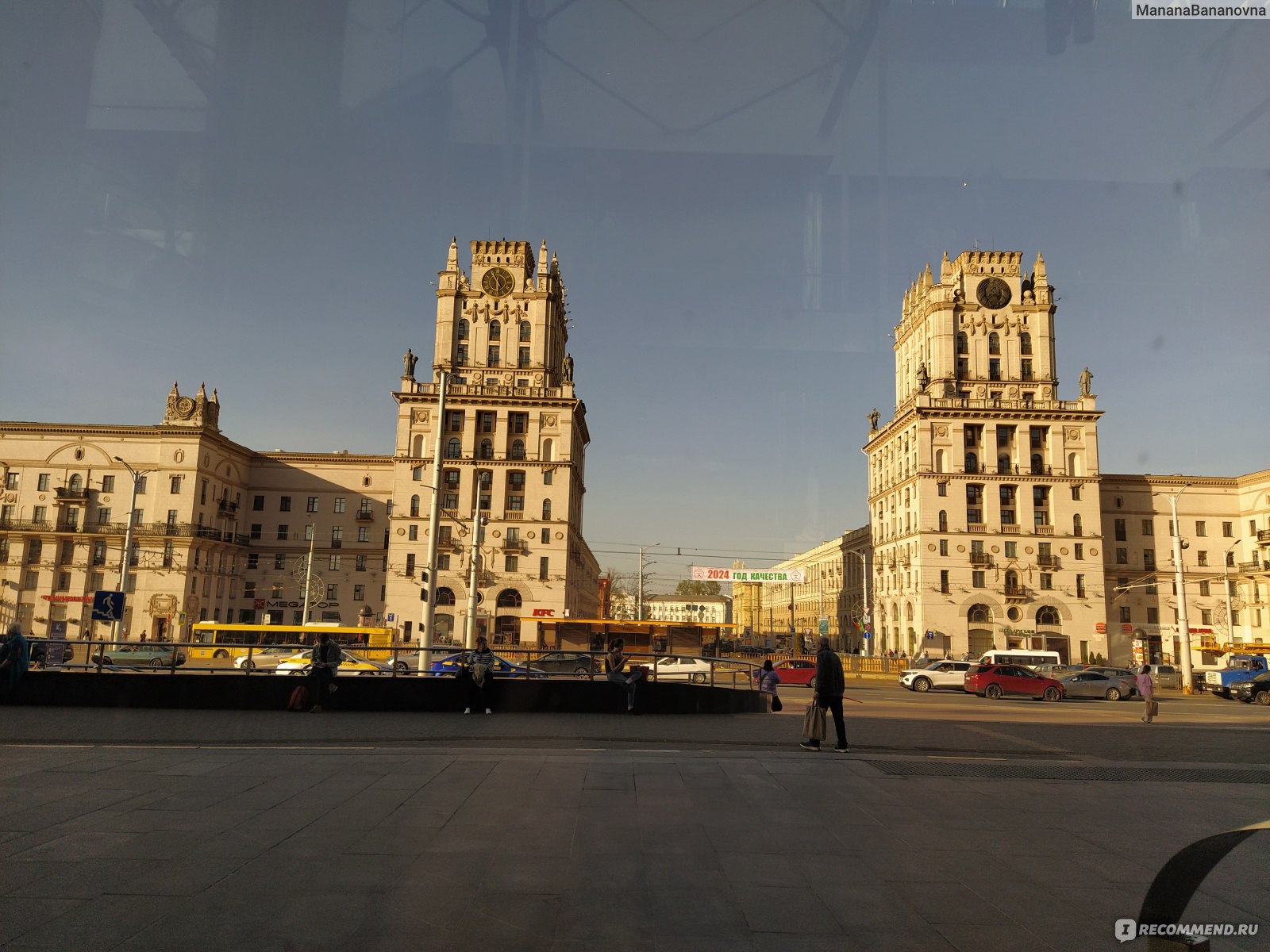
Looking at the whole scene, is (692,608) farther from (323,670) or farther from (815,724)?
(815,724)

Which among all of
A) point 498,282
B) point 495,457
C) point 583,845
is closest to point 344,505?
point 495,457

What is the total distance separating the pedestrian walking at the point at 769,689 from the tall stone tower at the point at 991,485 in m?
50.5

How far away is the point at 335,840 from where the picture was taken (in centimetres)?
674

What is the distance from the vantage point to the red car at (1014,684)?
36969 mm

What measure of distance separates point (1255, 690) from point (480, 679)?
38513 millimetres

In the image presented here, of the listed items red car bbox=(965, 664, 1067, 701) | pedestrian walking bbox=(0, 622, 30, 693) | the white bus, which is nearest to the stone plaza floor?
pedestrian walking bbox=(0, 622, 30, 693)

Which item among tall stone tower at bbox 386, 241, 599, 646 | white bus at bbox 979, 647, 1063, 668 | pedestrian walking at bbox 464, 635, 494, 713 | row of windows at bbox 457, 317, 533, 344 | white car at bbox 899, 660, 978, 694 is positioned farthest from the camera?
row of windows at bbox 457, 317, 533, 344

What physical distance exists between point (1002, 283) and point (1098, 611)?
32.0m

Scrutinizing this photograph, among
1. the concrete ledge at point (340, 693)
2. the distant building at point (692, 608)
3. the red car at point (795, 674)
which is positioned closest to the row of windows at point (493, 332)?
the red car at point (795, 674)

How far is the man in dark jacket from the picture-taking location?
12328mm

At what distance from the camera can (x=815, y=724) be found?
12.5 meters

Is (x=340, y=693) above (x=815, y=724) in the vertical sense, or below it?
below

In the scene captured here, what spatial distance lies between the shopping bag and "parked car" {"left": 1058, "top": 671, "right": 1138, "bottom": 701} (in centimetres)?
3122

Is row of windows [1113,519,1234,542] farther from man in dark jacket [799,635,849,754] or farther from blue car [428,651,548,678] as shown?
man in dark jacket [799,635,849,754]
